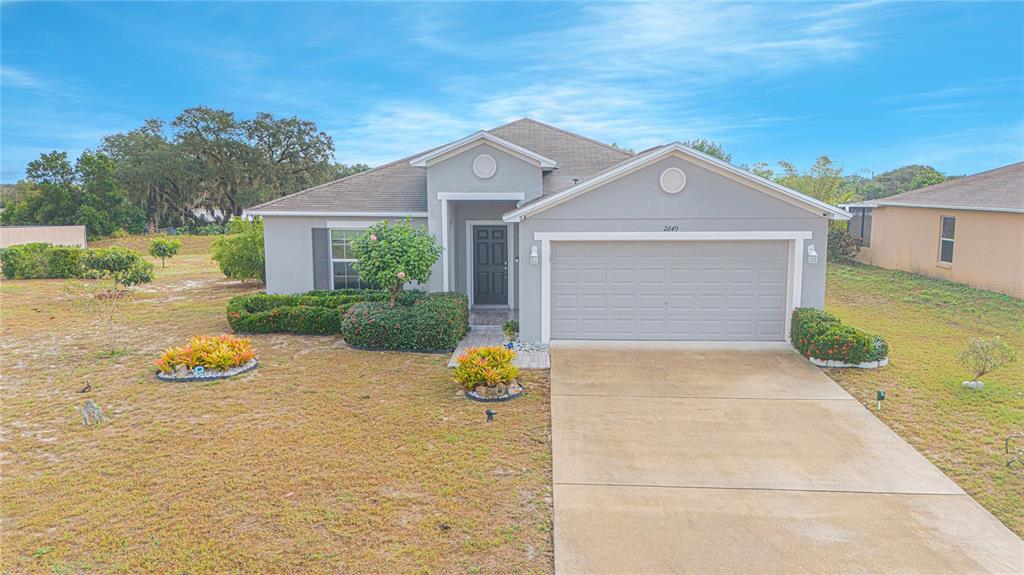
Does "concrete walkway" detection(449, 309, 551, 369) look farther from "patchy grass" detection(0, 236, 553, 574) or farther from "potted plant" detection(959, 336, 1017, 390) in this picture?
"potted plant" detection(959, 336, 1017, 390)

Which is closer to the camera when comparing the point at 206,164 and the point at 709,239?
the point at 709,239

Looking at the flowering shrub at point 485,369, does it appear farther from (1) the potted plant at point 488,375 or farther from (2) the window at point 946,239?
(2) the window at point 946,239

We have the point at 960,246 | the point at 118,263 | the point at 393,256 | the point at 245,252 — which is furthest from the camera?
the point at 118,263

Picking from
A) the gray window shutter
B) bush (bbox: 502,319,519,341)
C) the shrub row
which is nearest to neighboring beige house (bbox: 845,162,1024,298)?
the shrub row

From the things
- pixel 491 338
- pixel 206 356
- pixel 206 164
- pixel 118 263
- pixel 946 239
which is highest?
pixel 206 164

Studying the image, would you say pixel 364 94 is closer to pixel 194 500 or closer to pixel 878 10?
pixel 878 10

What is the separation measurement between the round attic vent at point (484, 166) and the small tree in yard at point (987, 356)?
363 inches

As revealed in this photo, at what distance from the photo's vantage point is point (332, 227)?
1511 centimetres

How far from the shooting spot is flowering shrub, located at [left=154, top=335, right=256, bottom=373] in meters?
10.0

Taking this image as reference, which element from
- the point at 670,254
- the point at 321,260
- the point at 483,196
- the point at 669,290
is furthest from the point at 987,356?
the point at 321,260

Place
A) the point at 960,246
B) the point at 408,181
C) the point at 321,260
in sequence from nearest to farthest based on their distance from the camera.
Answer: the point at 321,260 → the point at 408,181 → the point at 960,246

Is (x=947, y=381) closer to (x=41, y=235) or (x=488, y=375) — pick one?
(x=488, y=375)

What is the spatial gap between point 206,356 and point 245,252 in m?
10.9

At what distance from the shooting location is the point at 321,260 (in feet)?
50.2
